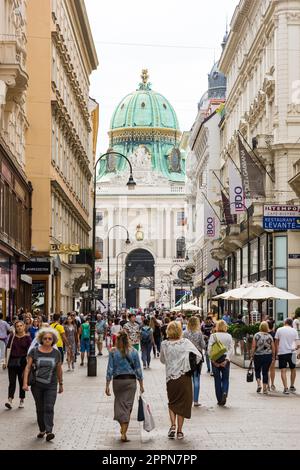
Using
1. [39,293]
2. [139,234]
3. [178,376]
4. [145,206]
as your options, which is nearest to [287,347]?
[178,376]

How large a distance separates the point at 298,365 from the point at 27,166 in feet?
70.8

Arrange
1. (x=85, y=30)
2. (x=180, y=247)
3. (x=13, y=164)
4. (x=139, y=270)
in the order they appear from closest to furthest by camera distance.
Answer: (x=13, y=164)
(x=85, y=30)
(x=180, y=247)
(x=139, y=270)

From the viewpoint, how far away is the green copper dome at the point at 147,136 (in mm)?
169500

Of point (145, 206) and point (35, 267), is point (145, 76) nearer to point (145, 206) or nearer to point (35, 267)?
point (145, 206)

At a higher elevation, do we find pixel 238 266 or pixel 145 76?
pixel 145 76

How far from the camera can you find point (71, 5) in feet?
Answer: 201

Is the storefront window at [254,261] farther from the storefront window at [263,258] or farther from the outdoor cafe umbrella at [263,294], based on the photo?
the outdoor cafe umbrella at [263,294]

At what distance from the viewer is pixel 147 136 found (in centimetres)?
17125

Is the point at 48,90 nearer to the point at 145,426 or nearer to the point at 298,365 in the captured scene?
the point at 298,365

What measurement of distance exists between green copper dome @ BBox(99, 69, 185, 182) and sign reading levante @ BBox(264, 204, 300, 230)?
132m

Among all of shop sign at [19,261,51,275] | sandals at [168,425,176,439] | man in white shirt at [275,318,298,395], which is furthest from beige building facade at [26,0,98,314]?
sandals at [168,425,176,439]

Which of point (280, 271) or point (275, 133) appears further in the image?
point (275, 133)

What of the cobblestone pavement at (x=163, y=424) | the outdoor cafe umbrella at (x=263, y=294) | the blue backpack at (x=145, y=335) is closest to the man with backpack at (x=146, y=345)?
the blue backpack at (x=145, y=335)

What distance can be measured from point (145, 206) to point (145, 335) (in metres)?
134
